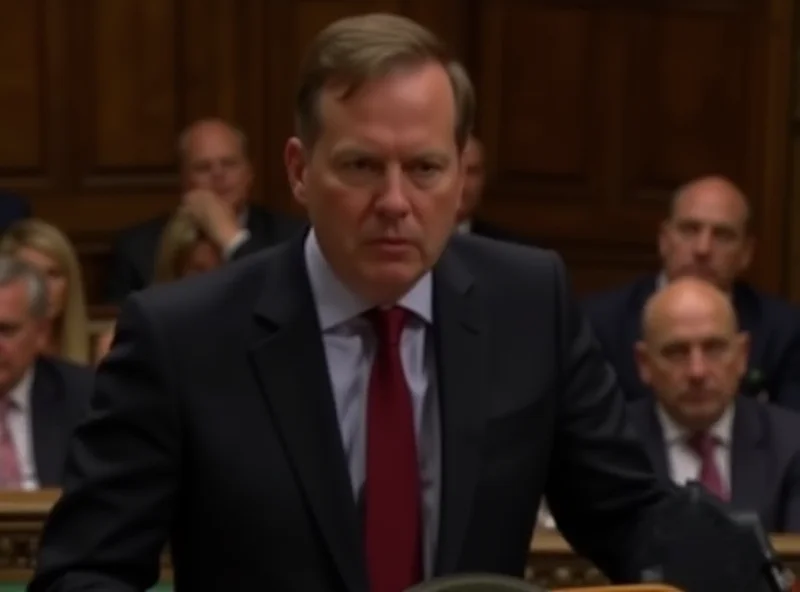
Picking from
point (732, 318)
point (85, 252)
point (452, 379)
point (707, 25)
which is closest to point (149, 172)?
point (85, 252)

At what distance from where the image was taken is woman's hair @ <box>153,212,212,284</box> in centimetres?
578

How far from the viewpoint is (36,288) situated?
501cm

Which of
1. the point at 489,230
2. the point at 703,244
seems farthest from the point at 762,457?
the point at 489,230

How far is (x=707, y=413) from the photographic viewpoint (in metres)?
4.61

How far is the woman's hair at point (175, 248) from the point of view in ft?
19.0

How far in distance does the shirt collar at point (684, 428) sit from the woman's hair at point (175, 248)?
162cm

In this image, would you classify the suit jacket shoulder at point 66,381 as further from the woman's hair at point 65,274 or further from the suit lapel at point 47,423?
the woman's hair at point 65,274

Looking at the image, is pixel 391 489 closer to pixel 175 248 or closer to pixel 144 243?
pixel 175 248

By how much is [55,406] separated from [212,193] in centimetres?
165

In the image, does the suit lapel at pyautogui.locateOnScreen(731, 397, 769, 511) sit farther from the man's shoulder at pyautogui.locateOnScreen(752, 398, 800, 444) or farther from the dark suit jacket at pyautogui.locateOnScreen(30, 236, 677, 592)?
the dark suit jacket at pyautogui.locateOnScreen(30, 236, 677, 592)

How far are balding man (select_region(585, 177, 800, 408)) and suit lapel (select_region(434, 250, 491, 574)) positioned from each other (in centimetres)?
351

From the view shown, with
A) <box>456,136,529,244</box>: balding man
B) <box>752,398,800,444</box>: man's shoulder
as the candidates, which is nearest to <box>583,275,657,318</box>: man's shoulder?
<box>456,136,529,244</box>: balding man

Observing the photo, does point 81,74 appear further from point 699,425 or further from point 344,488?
point 344,488

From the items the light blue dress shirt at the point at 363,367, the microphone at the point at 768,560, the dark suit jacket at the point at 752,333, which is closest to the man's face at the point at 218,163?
the dark suit jacket at the point at 752,333
